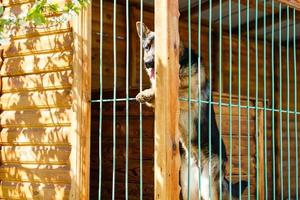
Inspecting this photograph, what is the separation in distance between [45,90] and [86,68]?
1.90 feet

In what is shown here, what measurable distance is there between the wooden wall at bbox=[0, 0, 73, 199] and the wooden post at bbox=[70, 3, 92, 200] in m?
0.10

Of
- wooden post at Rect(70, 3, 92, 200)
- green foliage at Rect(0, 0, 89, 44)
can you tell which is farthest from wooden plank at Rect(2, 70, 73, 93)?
green foliage at Rect(0, 0, 89, 44)

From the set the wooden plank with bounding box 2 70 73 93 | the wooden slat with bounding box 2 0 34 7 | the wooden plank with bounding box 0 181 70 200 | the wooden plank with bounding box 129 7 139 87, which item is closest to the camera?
the wooden plank with bounding box 0 181 70 200

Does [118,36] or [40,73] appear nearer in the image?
[40,73]

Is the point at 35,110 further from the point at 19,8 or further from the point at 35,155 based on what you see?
the point at 19,8

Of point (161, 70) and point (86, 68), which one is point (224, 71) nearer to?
point (86, 68)

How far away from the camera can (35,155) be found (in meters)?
5.25

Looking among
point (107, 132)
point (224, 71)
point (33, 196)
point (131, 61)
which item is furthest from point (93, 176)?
point (224, 71)

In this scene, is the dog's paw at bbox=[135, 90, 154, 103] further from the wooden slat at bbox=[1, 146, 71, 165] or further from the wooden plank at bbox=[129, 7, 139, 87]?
the wooden plank at bbox=[129, 7, 139, 87]

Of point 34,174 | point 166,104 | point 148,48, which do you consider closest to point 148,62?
point 148,48

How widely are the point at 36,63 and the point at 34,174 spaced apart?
1079 mm

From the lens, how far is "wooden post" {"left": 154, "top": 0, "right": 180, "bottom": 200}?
3.99 metres

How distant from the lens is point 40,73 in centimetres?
534

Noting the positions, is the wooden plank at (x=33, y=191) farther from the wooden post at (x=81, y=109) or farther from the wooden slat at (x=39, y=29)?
the wooden slat at (x=39, y=29)
